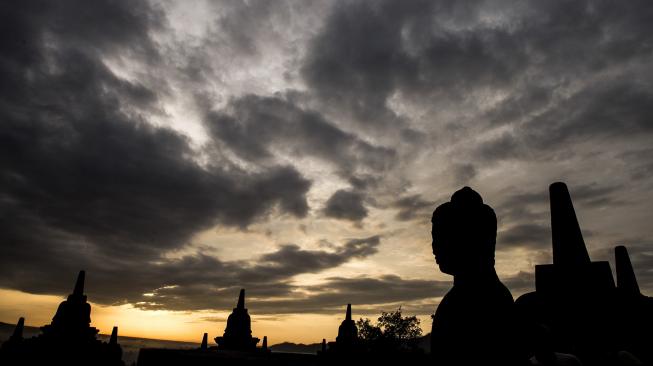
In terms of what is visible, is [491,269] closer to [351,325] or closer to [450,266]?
[450,266]

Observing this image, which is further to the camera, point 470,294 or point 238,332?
point 238,332

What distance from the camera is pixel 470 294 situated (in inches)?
121

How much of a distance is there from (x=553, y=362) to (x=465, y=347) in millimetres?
3259

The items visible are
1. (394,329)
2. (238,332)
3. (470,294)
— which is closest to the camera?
(470,294)

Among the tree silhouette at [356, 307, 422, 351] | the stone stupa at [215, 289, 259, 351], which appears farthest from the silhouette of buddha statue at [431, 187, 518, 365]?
the tree silhouette at [356, 307, 422, 351]

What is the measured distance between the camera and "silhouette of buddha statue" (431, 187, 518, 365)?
9.42 ft

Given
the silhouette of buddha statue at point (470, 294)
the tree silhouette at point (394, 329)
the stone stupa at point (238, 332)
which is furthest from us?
the tree silhouette at point (394, 329)

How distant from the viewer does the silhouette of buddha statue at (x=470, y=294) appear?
9.42 feet

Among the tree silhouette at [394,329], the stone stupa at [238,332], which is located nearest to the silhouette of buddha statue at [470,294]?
the stone stupa at [238,332]

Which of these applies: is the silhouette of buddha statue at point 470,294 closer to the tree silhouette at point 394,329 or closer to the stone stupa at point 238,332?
the stone stupa at point 238,332

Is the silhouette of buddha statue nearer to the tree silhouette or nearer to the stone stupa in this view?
the stone stupa

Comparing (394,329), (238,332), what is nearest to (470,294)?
(238,332)

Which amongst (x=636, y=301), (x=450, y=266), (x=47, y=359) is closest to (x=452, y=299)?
(x=450, y=266)

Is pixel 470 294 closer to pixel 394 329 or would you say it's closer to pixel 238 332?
pixel 238 332
